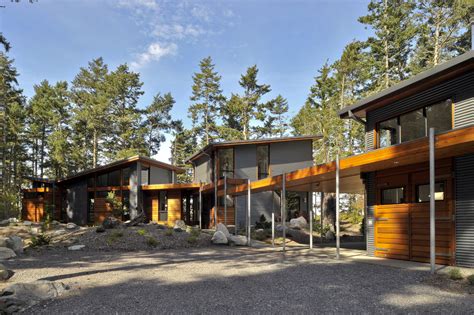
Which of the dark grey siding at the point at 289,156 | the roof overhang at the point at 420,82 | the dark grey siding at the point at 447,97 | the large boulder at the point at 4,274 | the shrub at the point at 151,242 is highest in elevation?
the roof overhang at the point at 420,82

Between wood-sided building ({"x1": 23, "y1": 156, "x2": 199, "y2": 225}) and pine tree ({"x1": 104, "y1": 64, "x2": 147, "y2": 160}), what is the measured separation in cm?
1220

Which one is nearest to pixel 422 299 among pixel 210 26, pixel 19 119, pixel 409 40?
pixel 210 26

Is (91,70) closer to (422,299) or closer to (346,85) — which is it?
(346,85)

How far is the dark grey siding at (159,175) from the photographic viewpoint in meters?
26.7

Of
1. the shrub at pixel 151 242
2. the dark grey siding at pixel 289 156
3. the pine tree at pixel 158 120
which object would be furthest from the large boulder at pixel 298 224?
the pine tree at pixel 158 120

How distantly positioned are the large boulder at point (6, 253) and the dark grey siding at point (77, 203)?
14989 mm

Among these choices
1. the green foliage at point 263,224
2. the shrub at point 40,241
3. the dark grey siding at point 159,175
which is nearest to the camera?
the shrub at point 40,241

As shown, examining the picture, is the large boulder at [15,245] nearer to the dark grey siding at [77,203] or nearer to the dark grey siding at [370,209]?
the dark grey siding at [370,209]

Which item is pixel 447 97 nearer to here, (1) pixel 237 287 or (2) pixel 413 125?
(2) pixel 413 125

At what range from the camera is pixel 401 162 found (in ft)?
29.3

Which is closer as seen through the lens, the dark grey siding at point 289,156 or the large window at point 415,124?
the large window at point 415,124

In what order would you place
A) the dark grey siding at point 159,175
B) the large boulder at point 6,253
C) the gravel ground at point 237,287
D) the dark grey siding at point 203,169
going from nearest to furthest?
1. the gravel ground at point 237,287
2. the large boulder at point 6,253
3. the dark grey siding at point 203,169
4. the dark grey siding at point 159,175

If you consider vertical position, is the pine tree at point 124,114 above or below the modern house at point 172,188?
above

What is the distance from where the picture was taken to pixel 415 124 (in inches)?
382
